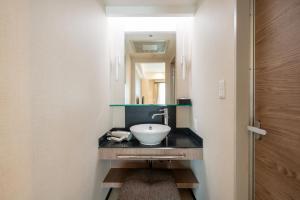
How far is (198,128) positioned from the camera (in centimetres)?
161

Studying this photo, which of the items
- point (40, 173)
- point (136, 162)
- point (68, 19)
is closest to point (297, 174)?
point (40, 173)

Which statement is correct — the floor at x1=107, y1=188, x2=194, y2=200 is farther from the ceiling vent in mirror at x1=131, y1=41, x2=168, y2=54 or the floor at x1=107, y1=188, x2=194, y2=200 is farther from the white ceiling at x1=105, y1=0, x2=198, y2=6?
the white ceiling at x1=105, y1=0, x2=198, y2=6

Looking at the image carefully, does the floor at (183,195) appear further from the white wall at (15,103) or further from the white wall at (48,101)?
the white wall at (15,103)

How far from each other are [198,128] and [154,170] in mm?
637

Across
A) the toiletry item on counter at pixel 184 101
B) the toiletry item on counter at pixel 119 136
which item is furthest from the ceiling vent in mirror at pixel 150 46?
the toiletry item on counter at pixel 119 136

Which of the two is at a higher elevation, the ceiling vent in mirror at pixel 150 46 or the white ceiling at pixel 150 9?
the white ceiling at pixel 150 9

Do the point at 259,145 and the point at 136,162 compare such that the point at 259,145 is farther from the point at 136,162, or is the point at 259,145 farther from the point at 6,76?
the point at 136,162

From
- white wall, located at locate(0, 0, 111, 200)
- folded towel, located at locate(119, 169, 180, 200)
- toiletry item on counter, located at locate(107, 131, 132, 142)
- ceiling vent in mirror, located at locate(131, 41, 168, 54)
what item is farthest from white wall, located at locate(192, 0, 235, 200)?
white wall, located at locate(0, 0, 111, 200)

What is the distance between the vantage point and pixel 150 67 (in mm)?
2021

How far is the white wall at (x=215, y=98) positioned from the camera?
3.12 feet

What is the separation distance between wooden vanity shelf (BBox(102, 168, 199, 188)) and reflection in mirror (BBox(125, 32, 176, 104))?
2.71 ft

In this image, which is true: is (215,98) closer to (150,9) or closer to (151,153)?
(151,153)

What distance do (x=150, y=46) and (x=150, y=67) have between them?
0.27 meters

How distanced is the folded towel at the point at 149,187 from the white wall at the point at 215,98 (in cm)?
33
